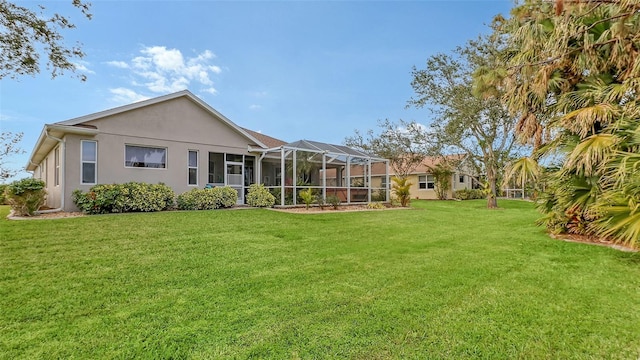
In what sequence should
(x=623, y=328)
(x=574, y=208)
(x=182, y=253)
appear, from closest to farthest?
(x=623, y=328)
(x=182, y=253)
(x=574, y=208)

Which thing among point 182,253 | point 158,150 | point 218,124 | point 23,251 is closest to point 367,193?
point 218,124

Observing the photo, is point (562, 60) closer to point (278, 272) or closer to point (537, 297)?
point (537, 297)

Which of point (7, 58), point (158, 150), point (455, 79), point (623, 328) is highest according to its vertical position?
point (455, 79)

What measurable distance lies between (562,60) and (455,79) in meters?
12.8

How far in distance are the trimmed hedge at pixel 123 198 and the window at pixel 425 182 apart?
85.4 ft

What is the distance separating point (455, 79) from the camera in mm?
19984

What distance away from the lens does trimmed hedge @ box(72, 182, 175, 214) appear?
1107 centimetres

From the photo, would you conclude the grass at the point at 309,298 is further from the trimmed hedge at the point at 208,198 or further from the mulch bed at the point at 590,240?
the trimmed hedge at the point at 208,198

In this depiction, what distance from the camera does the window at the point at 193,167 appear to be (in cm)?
1466

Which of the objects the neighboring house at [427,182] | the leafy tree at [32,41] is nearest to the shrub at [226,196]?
the leafy tree at [32,41]

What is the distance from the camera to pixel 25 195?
409 inches

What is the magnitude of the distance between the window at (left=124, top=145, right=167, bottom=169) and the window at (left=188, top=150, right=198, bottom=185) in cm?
114

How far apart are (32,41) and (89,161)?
576cm

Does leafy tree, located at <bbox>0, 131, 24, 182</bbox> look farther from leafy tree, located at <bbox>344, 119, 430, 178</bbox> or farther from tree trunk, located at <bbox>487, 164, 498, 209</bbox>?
tree trunk, located at <bbox>487, 164, 498, 209</bbox>
